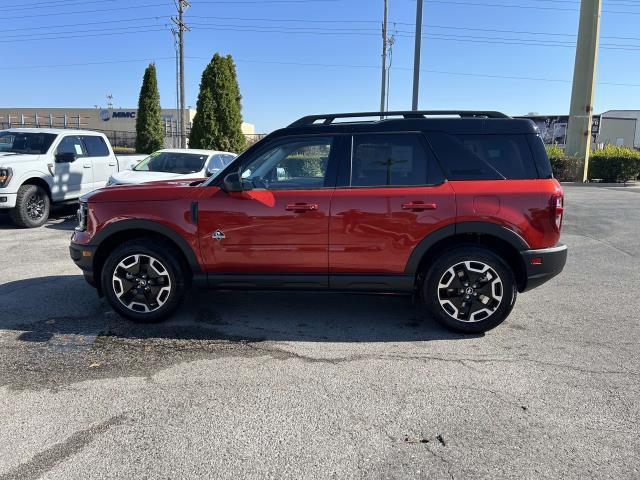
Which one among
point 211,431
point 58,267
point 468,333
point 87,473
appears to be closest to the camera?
point 87,473

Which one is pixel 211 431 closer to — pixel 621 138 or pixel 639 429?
pixel 639 429

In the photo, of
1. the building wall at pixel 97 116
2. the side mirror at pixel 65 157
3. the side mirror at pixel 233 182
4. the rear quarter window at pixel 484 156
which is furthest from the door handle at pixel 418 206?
the building wall at pixel 97 116

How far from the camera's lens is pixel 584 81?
868 inches

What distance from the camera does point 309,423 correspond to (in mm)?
3117

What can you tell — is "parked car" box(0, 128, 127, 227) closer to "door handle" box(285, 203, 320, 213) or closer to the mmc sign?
"door handle" box(285, 203, 320, 213)

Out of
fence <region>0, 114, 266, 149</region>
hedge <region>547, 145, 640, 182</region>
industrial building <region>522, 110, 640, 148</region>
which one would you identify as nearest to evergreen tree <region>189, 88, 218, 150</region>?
fence <region>0, 114, 266, 149</region>

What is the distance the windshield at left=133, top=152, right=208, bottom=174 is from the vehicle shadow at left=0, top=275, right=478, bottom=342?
5210mm

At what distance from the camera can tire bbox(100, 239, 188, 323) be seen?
4.68 m

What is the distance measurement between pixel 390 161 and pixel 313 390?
2.13 metres

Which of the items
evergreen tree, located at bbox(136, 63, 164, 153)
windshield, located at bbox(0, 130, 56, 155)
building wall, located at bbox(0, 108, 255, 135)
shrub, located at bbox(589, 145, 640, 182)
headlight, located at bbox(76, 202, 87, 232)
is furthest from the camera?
building wall, located at bbox(0, 108, 255, 135)

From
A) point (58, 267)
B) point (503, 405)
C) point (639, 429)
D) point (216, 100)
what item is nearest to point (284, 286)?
point (503, 405)

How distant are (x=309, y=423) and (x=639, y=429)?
1.98 metres

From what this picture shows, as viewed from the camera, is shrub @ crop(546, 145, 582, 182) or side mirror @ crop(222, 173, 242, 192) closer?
side mirror @ crop(222, 173, 242, 192)

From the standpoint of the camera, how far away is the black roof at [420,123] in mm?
4480
